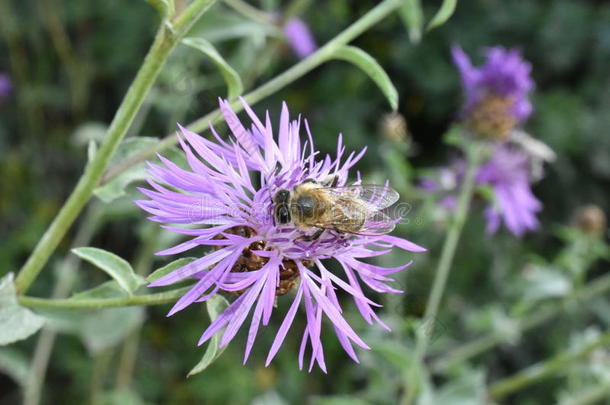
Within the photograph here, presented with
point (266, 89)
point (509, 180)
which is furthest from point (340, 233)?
point (509, 180)

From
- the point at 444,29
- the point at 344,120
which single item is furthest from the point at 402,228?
the point at 444,29

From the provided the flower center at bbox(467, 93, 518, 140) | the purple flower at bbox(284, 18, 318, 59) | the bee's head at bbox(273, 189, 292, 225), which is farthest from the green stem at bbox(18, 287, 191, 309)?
the purple flower at bbox(284, 18, 318, 59)

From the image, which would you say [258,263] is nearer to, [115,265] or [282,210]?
[282,210]

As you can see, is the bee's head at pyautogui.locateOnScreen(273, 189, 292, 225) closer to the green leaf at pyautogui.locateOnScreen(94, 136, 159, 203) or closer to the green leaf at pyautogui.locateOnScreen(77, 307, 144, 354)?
the green leaf at pyautogui.locateOnScreen(94, 136, 159, 203)

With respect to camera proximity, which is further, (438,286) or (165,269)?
(438,286)

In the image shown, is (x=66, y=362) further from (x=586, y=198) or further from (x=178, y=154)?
(x=586, y=198)

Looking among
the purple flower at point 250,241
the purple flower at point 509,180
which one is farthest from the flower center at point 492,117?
the purple flower at point 250,241
